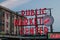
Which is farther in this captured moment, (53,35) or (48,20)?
(48,20)

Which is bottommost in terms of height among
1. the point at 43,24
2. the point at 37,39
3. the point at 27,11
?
the point at 37,39

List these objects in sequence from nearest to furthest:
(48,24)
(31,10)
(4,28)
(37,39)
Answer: (48,24)
(31,10)
(37,39)
(4,28)

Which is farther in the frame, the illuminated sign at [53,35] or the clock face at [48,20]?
the clock face at [48,20]

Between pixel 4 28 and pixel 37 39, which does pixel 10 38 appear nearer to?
pixel 37 39

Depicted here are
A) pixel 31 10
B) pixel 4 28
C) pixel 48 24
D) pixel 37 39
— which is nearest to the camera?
pixel 48 24

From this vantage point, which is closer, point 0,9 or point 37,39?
point 37,39

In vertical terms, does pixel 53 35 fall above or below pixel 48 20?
below

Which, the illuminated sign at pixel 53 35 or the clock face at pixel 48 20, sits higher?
the clock face at pixel 48 20

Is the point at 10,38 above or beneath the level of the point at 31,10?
beneath

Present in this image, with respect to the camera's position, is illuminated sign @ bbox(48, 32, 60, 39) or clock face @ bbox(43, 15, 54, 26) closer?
illuminated sign @ bbox(48, 32, 60, 39)

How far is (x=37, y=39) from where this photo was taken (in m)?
63.1

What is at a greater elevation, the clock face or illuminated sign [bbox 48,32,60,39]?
the clock face

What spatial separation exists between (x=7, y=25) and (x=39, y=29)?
34.0 metres

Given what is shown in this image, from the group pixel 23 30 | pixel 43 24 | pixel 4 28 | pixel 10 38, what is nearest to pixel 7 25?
pixel 4 28
